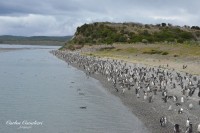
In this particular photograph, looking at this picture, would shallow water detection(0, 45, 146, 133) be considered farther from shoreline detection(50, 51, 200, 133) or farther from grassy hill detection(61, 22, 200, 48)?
grassy hill detection(61, 22, 200, 48)

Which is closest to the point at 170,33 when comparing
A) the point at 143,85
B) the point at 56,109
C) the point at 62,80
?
the point at 62,80

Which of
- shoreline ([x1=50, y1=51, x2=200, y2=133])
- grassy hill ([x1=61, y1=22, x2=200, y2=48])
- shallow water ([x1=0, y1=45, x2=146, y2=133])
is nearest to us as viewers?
shoreline ([x1=50, y1=51, x2=200, y2=133])

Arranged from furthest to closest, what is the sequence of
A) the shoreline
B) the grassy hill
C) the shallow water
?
the grassy hill
the shallow water
the shoreline

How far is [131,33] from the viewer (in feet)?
409

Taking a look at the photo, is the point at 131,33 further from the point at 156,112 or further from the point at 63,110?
the point at 156,112

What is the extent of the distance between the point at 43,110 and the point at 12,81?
19162 millimetres

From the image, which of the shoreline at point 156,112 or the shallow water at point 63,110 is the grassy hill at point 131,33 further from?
the shoreline at point 156,112

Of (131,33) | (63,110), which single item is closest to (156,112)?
(63,110)

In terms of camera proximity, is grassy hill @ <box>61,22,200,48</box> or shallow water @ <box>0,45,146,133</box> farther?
grassy hill @ <box>61,22,200,48</box>

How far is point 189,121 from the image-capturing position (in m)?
21.5

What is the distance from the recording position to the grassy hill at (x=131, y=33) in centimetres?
11731

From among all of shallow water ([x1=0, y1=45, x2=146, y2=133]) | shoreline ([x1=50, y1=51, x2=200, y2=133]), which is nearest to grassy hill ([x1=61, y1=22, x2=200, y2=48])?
shallow water ([x1=0, y1=45, x2=146, y2=133])

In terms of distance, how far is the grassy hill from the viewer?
117 m

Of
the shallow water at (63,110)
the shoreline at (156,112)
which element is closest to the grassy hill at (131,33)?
the shallow water at (63,110)
